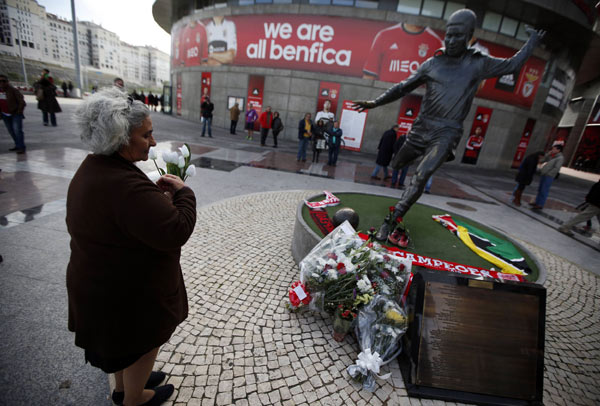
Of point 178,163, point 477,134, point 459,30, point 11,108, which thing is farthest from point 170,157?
point 477,134

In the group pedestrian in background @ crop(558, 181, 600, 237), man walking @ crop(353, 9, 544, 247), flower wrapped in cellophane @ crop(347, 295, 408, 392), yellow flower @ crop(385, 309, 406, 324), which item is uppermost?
man walking @ crop(353, 9, 544, 247)

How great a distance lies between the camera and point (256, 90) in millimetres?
18109

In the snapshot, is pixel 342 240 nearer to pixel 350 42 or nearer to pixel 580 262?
pixel 580 262

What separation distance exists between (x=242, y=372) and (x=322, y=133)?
35.2 feet

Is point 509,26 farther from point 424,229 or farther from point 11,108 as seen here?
point 11,108

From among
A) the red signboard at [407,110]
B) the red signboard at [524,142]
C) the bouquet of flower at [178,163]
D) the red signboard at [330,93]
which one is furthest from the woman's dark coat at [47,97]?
the red signboard at [524,142]

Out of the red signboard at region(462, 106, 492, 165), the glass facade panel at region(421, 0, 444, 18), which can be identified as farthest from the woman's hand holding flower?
the red signboard at region(462, 106, 492, 165)

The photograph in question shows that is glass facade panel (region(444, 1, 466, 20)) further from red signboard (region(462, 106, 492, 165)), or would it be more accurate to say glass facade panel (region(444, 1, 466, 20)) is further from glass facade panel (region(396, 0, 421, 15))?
red signboard (region(462, 106, 492, 165))

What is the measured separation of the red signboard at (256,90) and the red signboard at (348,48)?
0.88 meters

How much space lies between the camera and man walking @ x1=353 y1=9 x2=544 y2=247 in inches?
146

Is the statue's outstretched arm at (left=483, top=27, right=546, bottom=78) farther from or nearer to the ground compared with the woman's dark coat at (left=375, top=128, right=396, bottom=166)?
farther from the ground

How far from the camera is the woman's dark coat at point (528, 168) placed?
348 inches

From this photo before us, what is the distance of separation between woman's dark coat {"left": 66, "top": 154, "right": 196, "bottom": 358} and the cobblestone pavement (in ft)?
3.15

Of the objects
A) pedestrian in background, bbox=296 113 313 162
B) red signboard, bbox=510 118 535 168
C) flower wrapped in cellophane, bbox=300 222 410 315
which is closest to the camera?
flower wrapped in cellophane, bbox=300 222 410 315
